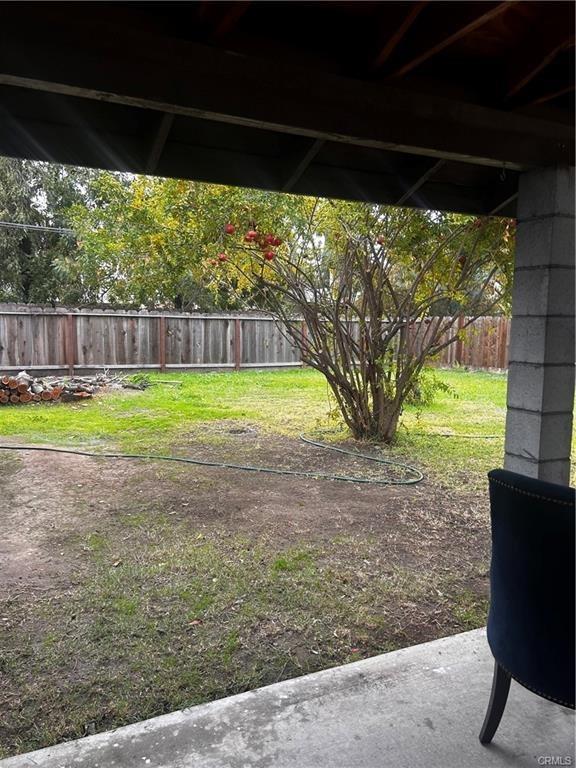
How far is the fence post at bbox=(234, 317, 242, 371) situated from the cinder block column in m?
10.3

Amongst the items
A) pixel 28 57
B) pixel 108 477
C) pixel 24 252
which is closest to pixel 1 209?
pixel 24 252

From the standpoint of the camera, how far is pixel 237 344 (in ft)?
41.4

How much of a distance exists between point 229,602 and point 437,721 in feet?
3.87

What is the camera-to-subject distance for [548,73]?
6.76 feet

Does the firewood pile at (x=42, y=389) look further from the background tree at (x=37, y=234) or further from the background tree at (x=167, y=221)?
the background tree at (x=37, y=234)

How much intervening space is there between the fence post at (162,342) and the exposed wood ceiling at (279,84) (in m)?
9.48

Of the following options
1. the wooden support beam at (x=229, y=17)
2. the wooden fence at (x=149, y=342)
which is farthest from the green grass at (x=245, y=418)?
the wooden support beam at (x=229, y=17)

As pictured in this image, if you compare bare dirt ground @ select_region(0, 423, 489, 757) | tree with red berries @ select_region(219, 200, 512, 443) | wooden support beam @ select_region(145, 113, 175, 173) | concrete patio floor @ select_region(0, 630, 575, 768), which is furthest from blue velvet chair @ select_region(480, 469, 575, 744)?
tree with red berries @ select_region(219, 200, 512, 443)

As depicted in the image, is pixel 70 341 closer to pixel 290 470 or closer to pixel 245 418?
pixel 245 418

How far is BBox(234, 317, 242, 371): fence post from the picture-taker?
12526 mm

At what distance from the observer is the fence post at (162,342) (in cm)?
1161

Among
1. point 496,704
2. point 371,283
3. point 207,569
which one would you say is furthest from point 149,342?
point 496,704

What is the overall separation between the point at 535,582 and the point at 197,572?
2015 mm

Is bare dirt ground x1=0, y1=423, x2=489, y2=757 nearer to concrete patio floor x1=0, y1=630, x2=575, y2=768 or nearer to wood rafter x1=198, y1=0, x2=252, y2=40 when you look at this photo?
concrete patio floor x1=0, y1=630, x2=575, y2=768
